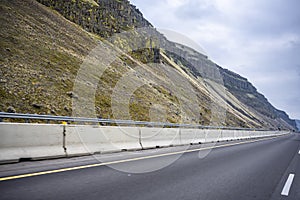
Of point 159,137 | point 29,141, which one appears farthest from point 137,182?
point 159,137

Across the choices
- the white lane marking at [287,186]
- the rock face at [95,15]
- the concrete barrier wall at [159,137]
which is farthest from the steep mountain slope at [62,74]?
the white lane marking at [287,186]

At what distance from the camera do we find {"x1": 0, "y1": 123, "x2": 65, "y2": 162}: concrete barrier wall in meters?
7.09

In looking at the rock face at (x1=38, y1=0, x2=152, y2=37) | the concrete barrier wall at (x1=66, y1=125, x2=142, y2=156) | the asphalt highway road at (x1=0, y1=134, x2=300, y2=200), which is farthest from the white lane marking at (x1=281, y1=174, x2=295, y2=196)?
the rock face at (x1=38, y1=0, x2=152, y2=37)

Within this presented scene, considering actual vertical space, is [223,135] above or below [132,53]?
below

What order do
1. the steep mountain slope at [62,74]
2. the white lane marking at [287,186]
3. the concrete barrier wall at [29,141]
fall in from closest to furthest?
the white lane marking at [287,186] < the concrete barrier wall at [29,141] < the steep mountain slope at [62,74]

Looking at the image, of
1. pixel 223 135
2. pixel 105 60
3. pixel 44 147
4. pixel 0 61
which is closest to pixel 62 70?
pixel 0 61

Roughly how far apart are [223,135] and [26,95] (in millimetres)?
17070

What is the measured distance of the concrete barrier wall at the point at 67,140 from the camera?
285 inches

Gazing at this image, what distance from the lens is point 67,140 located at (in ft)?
29.0

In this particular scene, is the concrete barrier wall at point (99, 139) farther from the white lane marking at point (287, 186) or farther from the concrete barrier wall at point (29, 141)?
the white lane marking at point (287, 186)

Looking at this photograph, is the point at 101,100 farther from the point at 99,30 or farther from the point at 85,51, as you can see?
the point at 99,30

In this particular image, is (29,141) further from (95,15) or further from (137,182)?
(95,15)

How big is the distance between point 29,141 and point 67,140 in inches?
52.6

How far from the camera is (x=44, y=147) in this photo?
807cm
